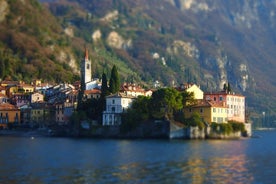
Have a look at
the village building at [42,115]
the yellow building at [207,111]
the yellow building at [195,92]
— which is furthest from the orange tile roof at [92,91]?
the yellow building at [207,111]

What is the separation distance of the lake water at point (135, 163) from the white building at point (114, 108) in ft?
97.3

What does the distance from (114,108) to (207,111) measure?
61.6 ft

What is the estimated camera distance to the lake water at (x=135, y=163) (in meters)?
73.4

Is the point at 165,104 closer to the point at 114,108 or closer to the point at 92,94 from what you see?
the point at 114,108

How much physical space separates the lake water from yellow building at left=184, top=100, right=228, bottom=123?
24510mm

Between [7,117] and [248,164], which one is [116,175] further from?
[7,117]

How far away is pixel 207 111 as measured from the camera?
14450 cm

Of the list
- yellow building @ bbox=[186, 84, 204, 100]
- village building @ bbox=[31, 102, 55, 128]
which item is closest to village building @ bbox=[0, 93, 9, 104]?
village building @ bbox=[31, 102, 55, 128]

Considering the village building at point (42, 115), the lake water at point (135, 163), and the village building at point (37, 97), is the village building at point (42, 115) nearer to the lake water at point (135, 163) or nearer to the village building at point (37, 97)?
the village building at point (37, 97)

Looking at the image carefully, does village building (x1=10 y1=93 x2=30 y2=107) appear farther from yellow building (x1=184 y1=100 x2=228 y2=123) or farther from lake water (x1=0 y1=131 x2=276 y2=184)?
lake water (x1=0 y1=131 x2=276 y2=184)

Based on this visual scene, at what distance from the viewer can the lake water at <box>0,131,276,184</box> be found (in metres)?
73.4

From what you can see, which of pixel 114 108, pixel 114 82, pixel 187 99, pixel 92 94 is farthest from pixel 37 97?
pixel 187 99

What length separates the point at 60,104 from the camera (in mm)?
170000

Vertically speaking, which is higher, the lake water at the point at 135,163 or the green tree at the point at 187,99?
the green tree at the point at 187,99
